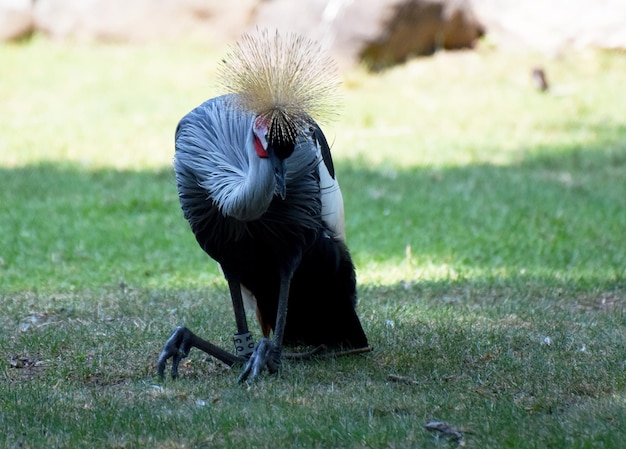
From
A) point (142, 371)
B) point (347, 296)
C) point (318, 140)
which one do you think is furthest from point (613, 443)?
point (142, 371)

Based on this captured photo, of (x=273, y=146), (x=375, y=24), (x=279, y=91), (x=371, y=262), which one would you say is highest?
(x=375, y=24)

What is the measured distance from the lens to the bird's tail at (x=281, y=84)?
3.85m

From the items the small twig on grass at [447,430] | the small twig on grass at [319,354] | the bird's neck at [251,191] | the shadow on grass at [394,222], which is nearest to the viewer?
the small twig on grass at [447,430]

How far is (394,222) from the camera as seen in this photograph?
839cm

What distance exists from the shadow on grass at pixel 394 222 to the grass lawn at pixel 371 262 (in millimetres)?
29

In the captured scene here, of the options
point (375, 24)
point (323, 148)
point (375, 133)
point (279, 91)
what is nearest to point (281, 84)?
point (279, 91)

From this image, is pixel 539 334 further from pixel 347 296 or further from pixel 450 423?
pixel 450 423

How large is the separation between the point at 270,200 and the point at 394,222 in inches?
180

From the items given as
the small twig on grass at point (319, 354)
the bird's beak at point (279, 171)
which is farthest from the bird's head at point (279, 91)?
the small twig on grass at point (319, 354)

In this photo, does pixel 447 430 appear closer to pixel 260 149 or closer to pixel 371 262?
pixel 260 149

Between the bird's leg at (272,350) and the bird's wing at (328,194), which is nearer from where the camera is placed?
the bird's leg at (272,350)

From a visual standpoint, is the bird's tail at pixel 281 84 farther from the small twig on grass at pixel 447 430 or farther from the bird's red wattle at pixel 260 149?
the small twig on grass at pixel 447 430

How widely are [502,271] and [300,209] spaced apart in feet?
10.4

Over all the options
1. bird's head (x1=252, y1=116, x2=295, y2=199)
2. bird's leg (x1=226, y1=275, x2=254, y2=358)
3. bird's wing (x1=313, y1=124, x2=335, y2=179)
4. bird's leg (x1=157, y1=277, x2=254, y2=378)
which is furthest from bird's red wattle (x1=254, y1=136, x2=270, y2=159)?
bird's leg (x1=226, y1=275, x2=254, y2=358)
